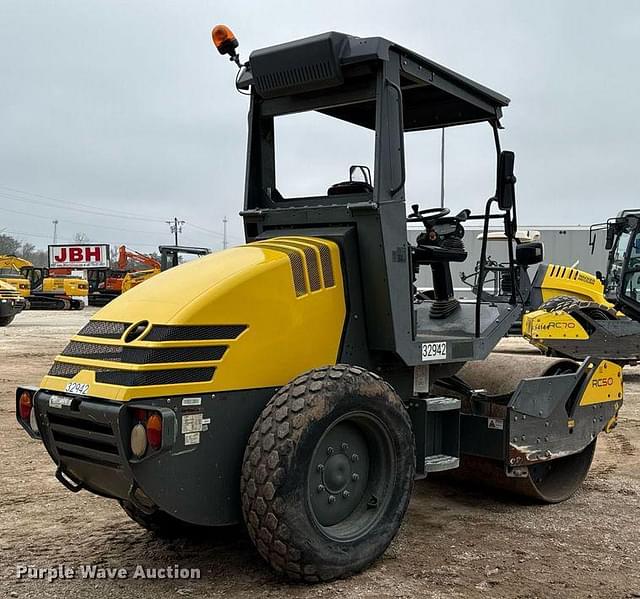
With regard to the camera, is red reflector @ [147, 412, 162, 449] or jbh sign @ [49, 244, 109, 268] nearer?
red reflector @ [147, 412, 162, 449]

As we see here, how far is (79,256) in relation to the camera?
52844 millimetres

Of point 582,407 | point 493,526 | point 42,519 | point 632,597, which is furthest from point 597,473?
point 42,519

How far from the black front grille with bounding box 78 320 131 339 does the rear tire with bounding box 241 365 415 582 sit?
0.82 m

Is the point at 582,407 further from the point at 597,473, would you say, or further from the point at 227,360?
the point at 227,360

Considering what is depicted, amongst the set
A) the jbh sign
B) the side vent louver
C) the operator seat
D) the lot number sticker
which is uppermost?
the jbh sign

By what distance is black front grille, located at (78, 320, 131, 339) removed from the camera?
3.94 meters

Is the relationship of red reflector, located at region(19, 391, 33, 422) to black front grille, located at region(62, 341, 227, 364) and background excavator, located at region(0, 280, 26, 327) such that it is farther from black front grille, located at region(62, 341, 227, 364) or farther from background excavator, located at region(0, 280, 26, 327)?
background excavator, located at region(0, 280, 26, 327)

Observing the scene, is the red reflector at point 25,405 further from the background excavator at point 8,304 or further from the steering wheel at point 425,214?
the background excavator at point 8,304

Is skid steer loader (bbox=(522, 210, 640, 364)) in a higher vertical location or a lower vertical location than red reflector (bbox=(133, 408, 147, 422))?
higher

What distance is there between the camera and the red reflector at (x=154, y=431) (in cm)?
347

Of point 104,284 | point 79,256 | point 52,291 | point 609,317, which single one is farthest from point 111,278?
point 609,317

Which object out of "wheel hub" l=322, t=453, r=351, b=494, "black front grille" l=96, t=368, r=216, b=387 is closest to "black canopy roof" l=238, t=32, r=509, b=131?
"black front grille" l=96, t=368, r=216, b=387

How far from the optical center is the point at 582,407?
217 inches

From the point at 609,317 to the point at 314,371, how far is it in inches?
400
